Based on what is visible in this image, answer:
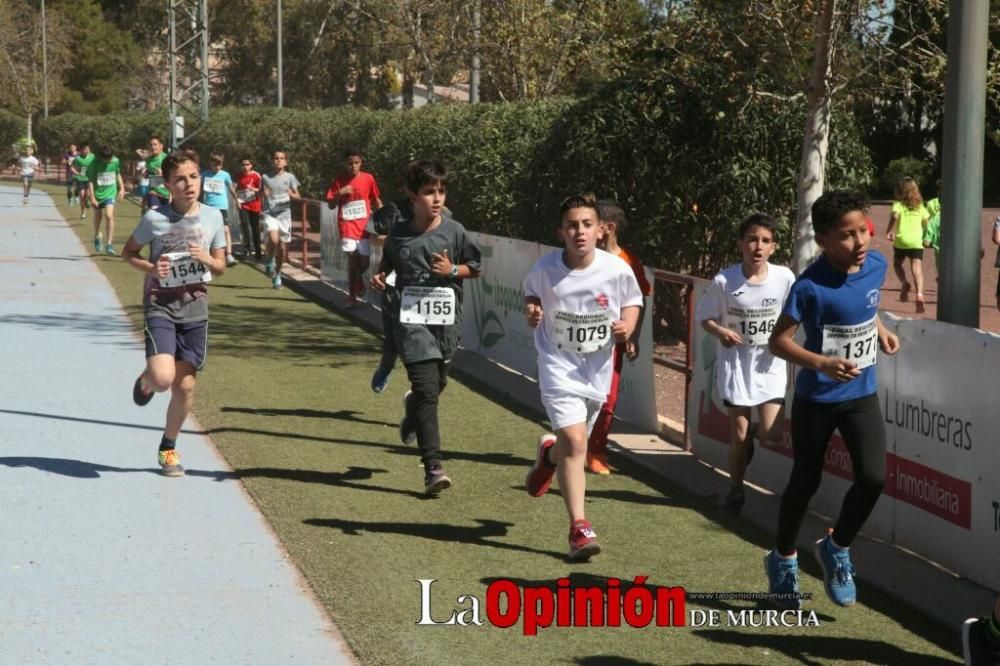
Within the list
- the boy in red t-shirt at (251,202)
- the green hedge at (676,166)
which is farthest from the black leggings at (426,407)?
the boy in red t-shirt at (251,202)

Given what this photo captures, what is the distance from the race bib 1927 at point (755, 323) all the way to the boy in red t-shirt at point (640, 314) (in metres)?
0.86

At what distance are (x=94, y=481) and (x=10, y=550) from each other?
1626 mm

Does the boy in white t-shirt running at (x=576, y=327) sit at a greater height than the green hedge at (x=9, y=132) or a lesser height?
lesser

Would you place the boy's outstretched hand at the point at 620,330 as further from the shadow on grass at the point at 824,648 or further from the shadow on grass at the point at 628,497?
the shadow on grass at the point at 628,497

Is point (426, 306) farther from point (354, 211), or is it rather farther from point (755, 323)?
point (354, 211)

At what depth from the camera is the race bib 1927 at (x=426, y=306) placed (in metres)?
8.42

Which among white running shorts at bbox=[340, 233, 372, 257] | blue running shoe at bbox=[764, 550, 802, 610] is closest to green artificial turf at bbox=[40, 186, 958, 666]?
blue running shoe at bbox=[764, 550, 802, 610]

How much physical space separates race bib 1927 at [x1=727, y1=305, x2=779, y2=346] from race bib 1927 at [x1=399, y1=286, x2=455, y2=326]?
5.25 feet

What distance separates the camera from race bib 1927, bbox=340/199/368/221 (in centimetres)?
1755

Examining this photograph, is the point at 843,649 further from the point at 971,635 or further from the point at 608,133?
the point at 608,133

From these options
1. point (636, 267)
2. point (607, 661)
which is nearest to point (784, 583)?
point (607, 661)

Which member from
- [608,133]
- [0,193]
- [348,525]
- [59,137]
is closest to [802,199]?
[608,133]

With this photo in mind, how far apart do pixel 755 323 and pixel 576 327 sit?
132 cm

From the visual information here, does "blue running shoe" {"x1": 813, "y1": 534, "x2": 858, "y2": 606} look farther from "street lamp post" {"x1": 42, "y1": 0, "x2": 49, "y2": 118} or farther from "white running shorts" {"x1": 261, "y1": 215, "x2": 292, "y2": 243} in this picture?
"street lamp post" {"x1": 42, "y1": 0, "x2": 49, "y2": 118}
